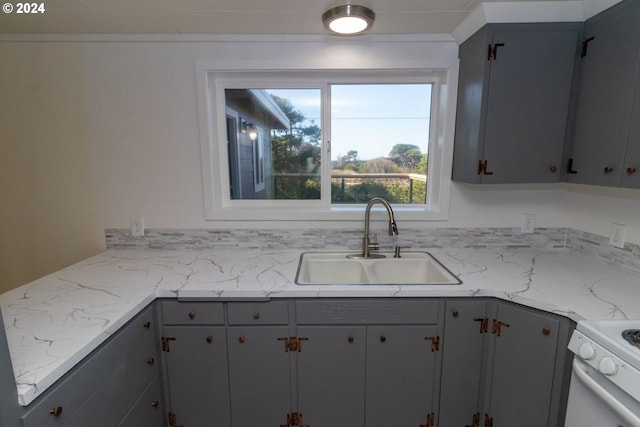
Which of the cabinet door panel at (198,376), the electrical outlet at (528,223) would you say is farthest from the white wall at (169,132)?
the cabinet door panel at (198,376)

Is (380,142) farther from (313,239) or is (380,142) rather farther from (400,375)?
(400,375)

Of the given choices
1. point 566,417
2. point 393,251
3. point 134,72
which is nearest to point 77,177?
point 134,72

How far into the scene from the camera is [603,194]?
5.59 ft

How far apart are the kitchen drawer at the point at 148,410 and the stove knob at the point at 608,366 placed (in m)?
1.77

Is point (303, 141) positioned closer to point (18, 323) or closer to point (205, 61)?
point (205, 61)

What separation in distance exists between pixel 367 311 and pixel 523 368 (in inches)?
29.5

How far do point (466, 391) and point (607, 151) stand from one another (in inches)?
53.7

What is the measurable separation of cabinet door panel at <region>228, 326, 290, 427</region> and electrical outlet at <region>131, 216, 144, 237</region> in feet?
3.43

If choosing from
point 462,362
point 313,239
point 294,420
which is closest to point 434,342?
point 462,362

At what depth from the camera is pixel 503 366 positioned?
1406 mm

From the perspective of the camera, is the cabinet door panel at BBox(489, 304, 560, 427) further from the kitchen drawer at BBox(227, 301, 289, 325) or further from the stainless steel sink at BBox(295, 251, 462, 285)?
the kitchen drawer at BBox(227, 301, 289, 325)

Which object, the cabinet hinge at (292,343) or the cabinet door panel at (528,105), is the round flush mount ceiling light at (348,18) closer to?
the cabinet door panel at (528,105)

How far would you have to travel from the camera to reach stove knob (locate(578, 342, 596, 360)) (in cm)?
101

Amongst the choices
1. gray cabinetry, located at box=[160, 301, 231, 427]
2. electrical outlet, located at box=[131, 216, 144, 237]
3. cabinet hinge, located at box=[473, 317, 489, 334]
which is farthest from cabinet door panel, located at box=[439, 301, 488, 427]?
electrical outlet, located at box=[131, 216, 144, 237]
